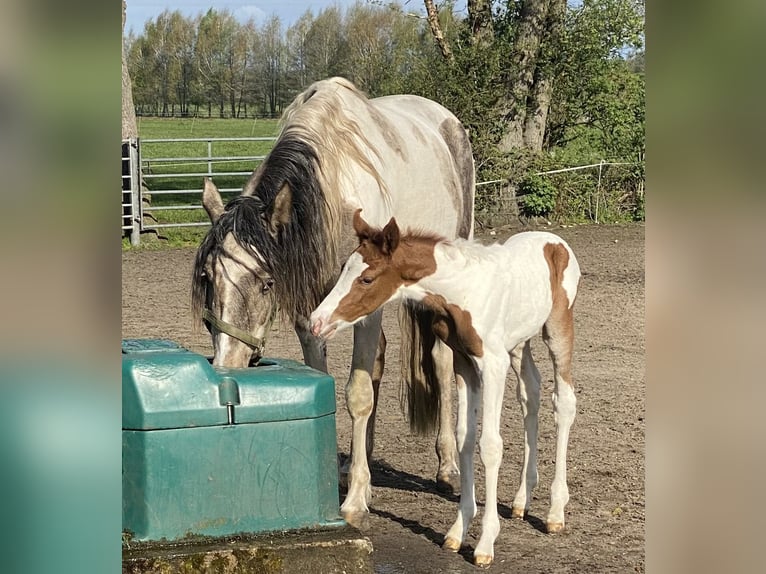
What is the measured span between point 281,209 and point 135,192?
11709 mm

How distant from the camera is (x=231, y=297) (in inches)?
161

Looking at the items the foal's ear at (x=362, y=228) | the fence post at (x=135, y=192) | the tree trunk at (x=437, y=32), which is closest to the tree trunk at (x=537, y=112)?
the tree trunk at (x=437, y=32)

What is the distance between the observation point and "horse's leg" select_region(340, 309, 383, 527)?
483 cm

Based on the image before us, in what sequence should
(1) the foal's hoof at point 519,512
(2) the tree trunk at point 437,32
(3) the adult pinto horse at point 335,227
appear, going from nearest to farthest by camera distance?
(3) the adult pinto horse at point 335,227 < (1) the foal's hoof at point 519,512 < (2) the tree trunk at point 437,32

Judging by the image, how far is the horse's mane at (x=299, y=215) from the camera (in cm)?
416

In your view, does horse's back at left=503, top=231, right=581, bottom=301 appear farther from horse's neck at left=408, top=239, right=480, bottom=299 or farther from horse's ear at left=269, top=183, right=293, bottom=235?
horse's ear at left=269, top=183, right=293, bottom=235

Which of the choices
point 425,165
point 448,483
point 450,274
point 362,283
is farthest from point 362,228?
point 448,483

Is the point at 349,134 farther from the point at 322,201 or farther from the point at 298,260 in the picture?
the point at 298,260

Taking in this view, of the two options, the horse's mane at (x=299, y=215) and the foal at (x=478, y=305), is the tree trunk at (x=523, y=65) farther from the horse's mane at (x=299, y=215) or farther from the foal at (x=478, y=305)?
the foal at (x=478, y=305)

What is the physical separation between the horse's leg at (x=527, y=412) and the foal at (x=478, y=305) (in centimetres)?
14
